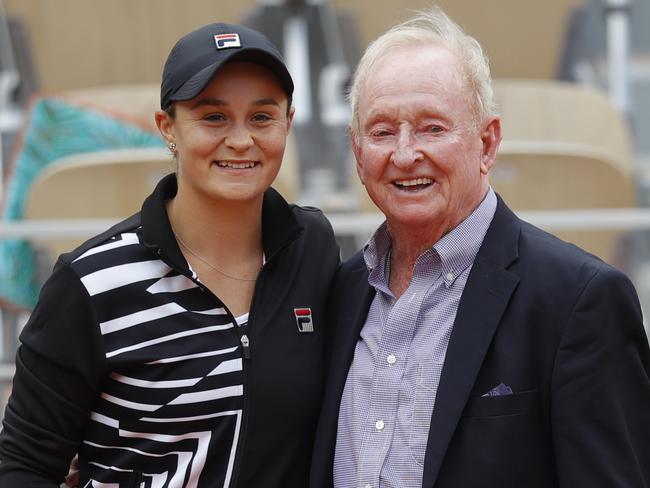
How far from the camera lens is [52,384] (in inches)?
69.7

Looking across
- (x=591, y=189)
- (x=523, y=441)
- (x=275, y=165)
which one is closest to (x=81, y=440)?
(x=275, y=165)

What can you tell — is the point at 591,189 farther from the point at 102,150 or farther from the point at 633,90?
the point at 102,150

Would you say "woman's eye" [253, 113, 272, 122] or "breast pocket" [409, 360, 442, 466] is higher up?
"woman's eye" [253, 113, 272, 122]

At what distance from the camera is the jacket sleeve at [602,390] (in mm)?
1540

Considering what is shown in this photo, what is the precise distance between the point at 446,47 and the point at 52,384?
0.89 metres

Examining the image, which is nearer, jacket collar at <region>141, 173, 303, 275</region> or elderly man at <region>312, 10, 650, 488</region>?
elderly man at <region>312, 10, 650, 488</region>

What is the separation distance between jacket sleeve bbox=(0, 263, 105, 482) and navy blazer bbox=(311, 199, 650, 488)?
61cm

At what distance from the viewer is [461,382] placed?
1622 millimetres

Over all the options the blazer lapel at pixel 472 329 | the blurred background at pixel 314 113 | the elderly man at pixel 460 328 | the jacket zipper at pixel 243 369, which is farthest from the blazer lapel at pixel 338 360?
the blurred background at pixel 314 113

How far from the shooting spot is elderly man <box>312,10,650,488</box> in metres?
1.56

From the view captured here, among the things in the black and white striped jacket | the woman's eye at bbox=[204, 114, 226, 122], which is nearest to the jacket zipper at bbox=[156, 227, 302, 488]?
the black and white striped jacket

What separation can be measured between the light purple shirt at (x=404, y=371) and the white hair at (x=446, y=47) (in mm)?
178

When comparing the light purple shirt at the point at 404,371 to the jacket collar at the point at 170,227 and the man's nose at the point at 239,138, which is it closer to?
the jacket collar at the point at 170,227

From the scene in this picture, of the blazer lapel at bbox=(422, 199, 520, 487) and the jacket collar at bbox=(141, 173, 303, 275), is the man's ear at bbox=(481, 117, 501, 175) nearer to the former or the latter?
the blazer lapel at bbox=(422, 199, 520, 487)
